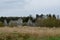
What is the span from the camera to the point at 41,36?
47.0 ft

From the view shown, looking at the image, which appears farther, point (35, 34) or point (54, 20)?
point (54, 20)

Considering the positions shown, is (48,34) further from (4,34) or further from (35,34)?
(4,34)

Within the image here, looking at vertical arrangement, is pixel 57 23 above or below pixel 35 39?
below

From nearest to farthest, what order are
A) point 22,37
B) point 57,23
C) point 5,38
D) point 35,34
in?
1. point 5,38
2. point 22,37
3. point 35,34
4. point 57,23

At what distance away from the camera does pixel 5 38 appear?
1258 centimetres

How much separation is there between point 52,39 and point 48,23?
20.8 meters

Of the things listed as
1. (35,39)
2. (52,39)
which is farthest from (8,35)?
(52,39)

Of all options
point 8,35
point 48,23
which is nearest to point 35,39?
point 8,35

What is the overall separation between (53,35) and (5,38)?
12.7ft

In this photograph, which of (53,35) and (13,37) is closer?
(13,37)

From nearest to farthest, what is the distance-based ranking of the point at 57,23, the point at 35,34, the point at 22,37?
the point at 22,37, the point at 35,34, the point at 57,23

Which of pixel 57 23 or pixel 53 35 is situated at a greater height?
pixel 53 35

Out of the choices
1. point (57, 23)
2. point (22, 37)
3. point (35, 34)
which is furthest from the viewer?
point (57, 23)

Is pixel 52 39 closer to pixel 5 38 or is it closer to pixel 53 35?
pixel 53 35
